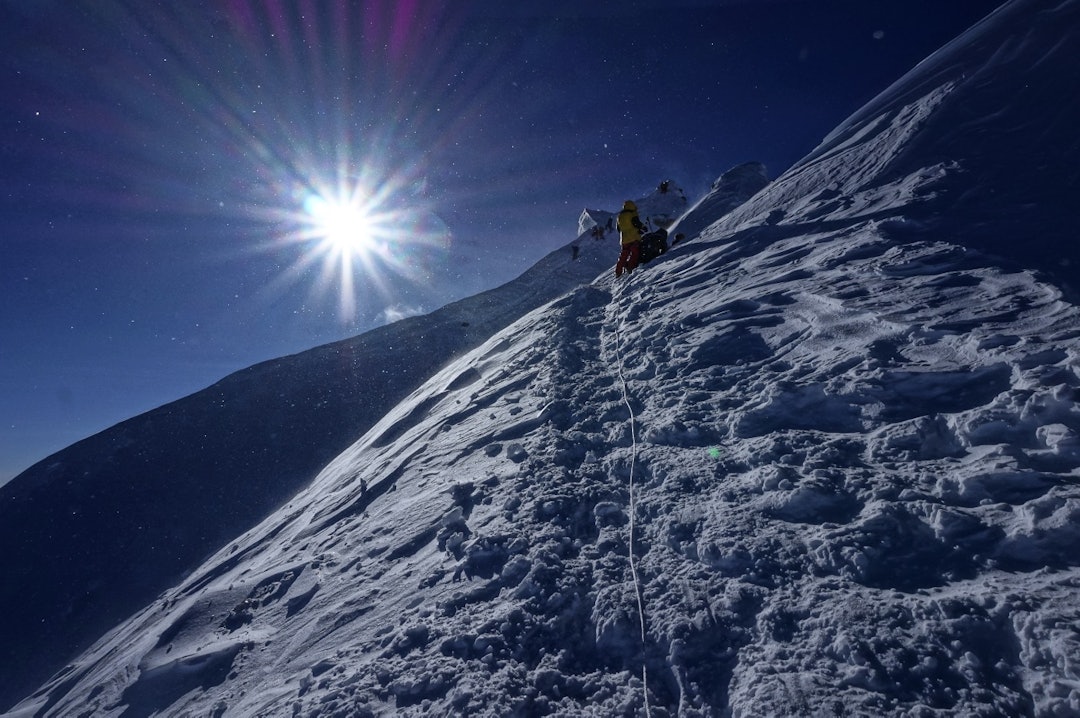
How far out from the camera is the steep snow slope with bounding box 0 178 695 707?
18.3 meters

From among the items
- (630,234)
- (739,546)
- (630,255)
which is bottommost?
(739,546)

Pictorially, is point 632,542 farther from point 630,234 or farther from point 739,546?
point 630,234

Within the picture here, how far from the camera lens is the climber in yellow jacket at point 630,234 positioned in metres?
14.7

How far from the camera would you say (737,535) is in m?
3.68

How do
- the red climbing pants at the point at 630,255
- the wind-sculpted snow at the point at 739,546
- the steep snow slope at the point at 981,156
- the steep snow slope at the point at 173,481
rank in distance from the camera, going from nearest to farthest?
1. the wind-sculpted snow at the point at 739,546
2. the steep snow slope at the point at 981,156
3. the red climbing pants at the point at 630,255
4. the steep snow slope at the point at 173,481

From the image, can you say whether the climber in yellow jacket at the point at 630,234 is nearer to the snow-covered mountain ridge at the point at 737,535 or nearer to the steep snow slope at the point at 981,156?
the steep snow slope at the point at 981,156

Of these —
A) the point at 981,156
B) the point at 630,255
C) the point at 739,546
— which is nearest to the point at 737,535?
the point at 739,546

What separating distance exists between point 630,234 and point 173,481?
24.6 metres

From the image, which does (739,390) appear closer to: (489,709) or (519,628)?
(519,628)

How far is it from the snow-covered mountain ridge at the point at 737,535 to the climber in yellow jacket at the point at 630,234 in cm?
674

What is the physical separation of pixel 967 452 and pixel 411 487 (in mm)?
6341

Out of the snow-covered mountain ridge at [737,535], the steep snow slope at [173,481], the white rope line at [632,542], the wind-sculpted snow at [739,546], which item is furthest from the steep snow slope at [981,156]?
the steep snow slope at [173,481]

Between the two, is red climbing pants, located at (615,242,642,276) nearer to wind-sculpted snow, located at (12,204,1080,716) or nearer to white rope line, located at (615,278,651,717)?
wind-sculpted snow, located at (12,204,1080,716)

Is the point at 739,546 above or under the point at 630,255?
under
